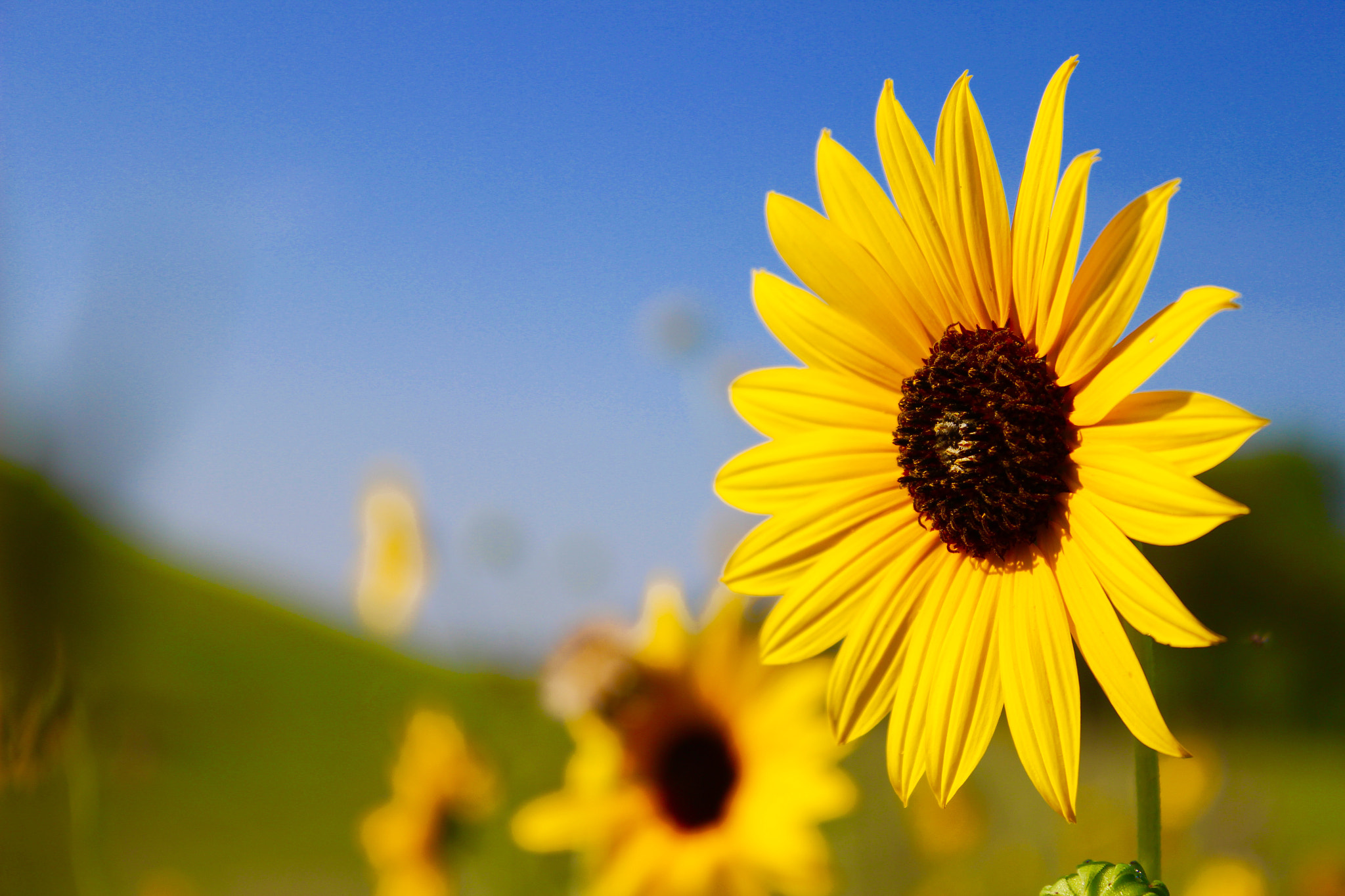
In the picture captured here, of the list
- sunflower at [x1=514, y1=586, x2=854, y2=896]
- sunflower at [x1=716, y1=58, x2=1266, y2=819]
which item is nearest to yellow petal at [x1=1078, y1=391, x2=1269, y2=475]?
sunflower at [x1=716, y1=58, x2=1266, y2=819]

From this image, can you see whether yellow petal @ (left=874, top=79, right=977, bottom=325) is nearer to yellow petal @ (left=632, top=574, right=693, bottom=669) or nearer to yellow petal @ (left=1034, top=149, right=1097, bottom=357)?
yellow petal @ (left=1034, top=149, right=1097, bottom=357)

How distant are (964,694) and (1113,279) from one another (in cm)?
41

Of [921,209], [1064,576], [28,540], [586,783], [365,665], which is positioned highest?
[921,209]

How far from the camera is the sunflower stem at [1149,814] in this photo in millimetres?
639

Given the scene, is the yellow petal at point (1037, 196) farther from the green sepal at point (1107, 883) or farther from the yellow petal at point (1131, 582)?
the green sepal at point (1107, 883)

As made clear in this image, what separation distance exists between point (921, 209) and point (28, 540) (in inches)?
50.1

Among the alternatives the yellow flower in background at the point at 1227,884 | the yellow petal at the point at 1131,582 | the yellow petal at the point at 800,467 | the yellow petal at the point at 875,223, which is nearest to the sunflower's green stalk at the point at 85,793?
the yellow petal at the point at 800,467

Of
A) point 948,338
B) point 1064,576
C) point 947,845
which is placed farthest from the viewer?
point 947,845

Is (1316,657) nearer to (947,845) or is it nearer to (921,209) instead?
(947,845)

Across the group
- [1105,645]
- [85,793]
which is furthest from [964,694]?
[85,793]

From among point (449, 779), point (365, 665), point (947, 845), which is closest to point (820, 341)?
point (449, 779)

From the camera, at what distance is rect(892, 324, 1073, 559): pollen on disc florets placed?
3.01 ft

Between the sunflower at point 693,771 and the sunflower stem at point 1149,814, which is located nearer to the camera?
the sunflower stem at point 1149,814

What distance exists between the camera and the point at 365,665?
1095cm
